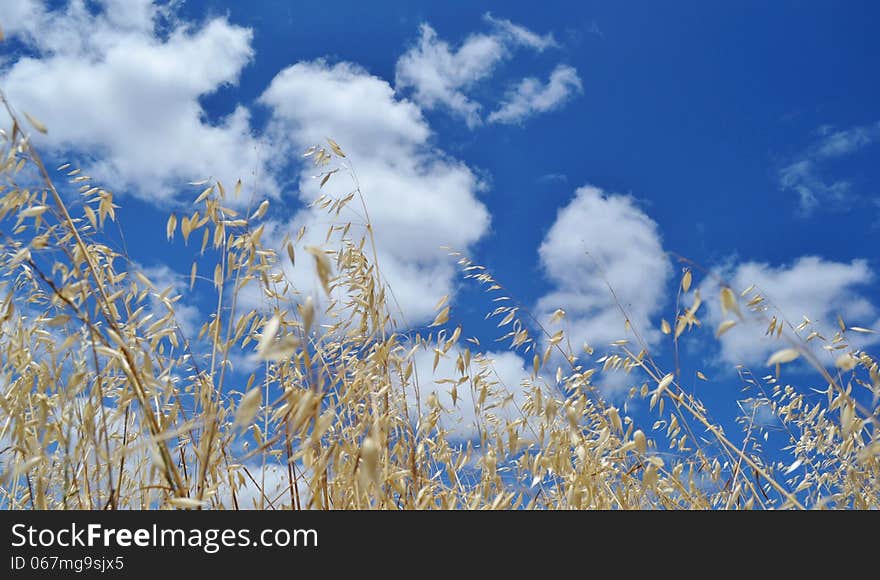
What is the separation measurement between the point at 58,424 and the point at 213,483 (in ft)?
1.53

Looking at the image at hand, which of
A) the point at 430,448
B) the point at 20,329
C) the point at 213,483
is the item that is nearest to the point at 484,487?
the point at 430,448

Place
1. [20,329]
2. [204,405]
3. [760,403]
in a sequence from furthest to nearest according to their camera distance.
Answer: [760,403]
[20,329]
[204,405]

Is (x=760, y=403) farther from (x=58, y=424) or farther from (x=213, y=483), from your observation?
(x=58, y=424)

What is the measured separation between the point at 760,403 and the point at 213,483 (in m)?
2.87

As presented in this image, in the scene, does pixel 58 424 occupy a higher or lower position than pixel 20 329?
lower
